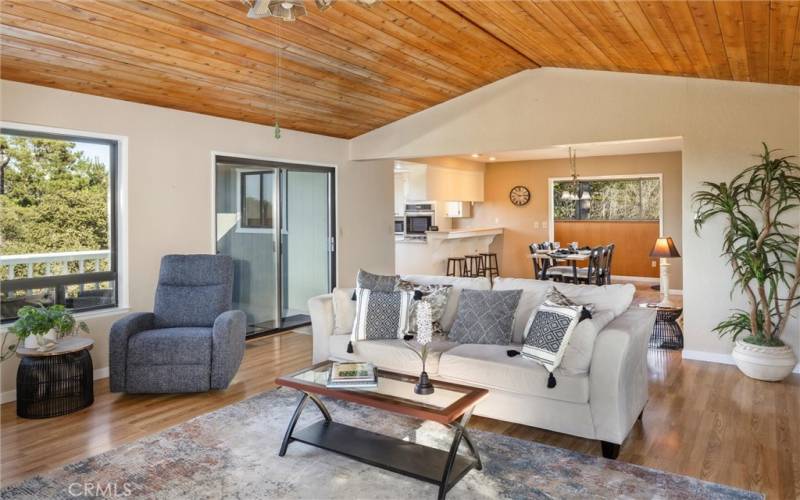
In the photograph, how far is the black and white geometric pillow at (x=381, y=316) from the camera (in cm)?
401

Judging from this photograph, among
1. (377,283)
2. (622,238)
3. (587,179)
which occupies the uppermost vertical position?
(587,179)

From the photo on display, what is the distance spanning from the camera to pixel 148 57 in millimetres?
4074

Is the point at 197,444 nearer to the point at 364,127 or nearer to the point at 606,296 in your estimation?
the point at 606,296

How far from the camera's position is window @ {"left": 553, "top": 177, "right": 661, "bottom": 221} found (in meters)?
10.9

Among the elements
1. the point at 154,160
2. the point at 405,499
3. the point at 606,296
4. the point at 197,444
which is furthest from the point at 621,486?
the point at 154,160

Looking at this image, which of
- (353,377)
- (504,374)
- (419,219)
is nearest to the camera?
(353,377)

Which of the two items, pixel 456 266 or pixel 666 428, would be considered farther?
pixel 456 266

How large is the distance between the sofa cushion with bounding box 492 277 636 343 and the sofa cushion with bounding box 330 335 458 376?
533mm

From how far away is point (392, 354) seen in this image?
3.84m

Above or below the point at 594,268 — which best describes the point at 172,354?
below

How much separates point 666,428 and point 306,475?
2.27 meters

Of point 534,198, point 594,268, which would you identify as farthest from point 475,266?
point 594,268

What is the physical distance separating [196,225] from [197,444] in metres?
2.71

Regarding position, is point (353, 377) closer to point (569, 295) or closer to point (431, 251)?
point (569, 295)
